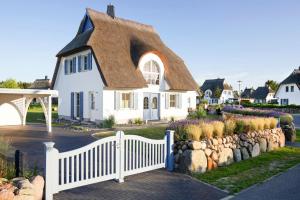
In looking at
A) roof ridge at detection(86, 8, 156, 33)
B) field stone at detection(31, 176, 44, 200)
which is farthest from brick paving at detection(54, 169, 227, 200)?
roof ridge at detection(86, 8, 156, 33)

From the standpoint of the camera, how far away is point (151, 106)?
2464 centimetres

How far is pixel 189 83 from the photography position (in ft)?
89.0

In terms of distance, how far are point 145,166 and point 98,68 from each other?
44.1ft

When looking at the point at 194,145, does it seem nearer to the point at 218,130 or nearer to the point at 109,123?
the point at 218,130

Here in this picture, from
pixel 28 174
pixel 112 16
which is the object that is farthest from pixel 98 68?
pixel 28 174

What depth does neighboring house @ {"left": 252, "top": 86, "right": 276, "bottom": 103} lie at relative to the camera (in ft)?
276

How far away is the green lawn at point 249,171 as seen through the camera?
25.9 ft

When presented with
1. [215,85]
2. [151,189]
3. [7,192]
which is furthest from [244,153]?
[215,85]

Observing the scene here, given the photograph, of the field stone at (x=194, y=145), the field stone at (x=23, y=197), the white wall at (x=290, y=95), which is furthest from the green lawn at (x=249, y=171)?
the white wall at (x=290, y=95)

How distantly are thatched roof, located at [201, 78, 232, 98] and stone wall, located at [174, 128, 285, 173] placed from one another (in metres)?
69.4

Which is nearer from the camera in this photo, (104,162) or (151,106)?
(104,162)

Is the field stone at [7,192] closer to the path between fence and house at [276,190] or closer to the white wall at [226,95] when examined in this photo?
the path between fence and house at [276,190]

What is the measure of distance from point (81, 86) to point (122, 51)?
4458mm

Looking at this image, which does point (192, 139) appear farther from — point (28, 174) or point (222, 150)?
point (28, 174)
